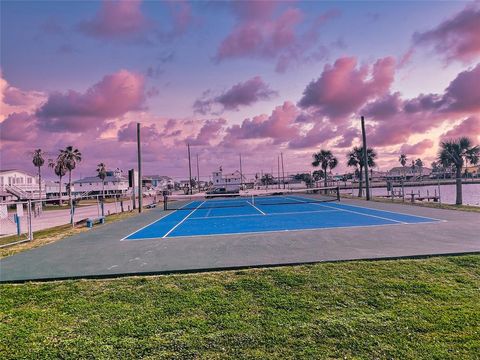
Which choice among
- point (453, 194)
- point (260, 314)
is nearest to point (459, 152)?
point (260, 314)

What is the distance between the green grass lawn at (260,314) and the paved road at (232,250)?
883mm

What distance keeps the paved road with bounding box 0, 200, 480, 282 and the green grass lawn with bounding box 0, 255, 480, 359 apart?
0.88 m

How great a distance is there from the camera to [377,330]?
5.51 metres

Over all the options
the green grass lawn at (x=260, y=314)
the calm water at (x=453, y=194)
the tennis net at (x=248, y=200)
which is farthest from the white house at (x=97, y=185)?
the green grass lawn at (x=260, y=314)

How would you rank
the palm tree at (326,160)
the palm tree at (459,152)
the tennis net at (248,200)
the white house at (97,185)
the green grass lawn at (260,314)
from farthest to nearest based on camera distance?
the white house at (97,185), the palm tree at (326,160), the tennis net at (248,200), the palm tree at (459,152), the green grass lawn at (260,314)

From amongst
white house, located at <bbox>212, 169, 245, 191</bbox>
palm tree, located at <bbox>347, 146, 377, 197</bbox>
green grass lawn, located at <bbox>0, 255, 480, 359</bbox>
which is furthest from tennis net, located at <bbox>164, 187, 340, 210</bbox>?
white house, located at <bbox>212, 169, 245, 191</bbox>

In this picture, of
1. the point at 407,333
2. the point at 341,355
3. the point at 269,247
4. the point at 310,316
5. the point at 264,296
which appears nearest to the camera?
the point at 341,355

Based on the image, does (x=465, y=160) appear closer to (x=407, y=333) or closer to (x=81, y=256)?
(x=407, y=333)

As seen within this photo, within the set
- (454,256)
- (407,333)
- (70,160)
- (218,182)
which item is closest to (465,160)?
(454,256)

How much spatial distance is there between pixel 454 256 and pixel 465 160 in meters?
23.8

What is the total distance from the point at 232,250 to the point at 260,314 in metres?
4.83

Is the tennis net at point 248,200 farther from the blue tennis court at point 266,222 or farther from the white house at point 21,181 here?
the white house at point 21,181

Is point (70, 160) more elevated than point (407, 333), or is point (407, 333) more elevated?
point (70, 160)

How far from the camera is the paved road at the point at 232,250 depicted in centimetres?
905
